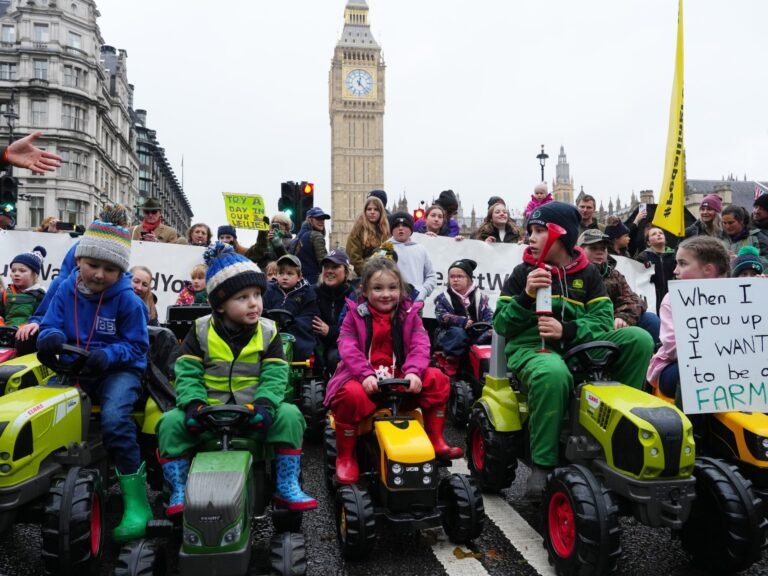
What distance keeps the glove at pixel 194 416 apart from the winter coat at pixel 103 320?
2.77 ft

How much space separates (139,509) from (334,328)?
10.1ft

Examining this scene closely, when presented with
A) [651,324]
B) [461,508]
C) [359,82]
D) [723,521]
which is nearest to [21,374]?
[461,508]

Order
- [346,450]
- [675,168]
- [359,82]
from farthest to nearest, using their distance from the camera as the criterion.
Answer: [359,82] → [675,168] → [346,450]

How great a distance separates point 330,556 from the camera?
3.35m

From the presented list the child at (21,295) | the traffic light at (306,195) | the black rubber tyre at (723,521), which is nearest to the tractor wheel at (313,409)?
the child at (21,295)

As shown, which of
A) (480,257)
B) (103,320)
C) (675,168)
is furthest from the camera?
(480,257)

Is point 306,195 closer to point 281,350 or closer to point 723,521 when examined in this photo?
point 281,350

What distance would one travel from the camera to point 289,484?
10.8ft

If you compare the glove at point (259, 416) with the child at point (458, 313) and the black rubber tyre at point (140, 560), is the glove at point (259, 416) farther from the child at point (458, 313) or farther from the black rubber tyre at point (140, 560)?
the child at point (458, 313)

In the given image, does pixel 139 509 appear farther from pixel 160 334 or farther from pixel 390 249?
pixel 390 249

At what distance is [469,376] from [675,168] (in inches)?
148

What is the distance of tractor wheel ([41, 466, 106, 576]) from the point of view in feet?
9.32

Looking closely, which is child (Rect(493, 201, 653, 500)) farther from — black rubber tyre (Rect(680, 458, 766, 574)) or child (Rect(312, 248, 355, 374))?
child (Rect(312, 248, 355, 374))

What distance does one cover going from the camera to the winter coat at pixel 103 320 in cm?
382
